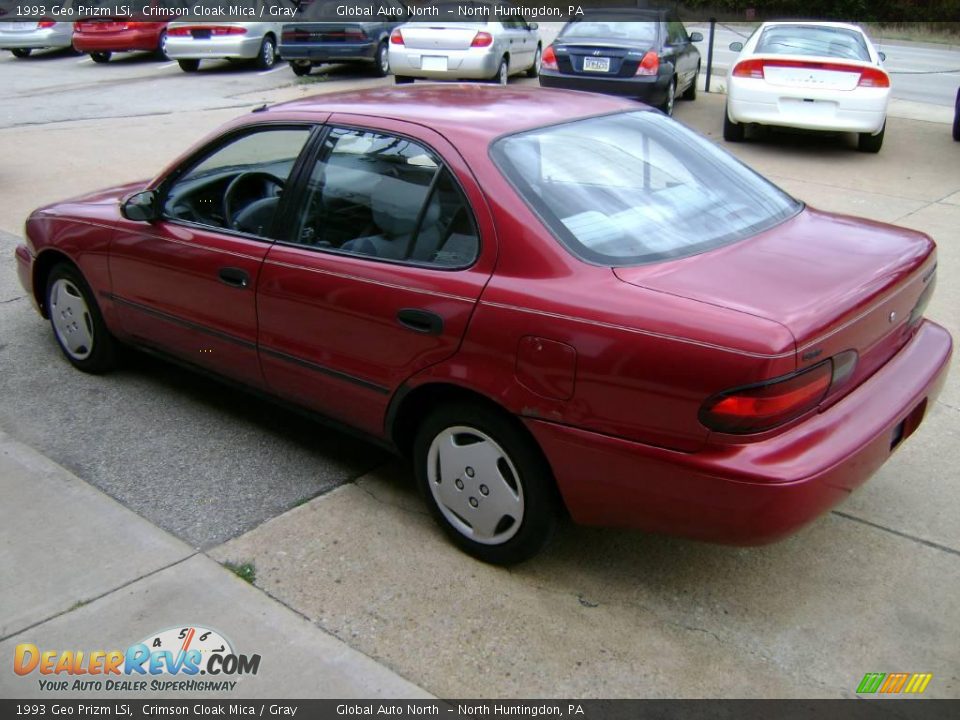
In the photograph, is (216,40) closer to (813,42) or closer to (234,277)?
(813,42)

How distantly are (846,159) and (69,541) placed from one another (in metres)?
9.29

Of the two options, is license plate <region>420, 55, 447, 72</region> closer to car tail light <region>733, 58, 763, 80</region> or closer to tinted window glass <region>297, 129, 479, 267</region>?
car tail light <region>733, 58, 763, 80</region>

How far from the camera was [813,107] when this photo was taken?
10453 mm

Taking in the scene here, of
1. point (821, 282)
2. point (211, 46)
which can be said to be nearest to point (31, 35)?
point (211, 46)

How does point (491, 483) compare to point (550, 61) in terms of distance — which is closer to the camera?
point (491, 483)

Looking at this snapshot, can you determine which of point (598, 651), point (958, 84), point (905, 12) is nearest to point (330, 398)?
point (598, 651)

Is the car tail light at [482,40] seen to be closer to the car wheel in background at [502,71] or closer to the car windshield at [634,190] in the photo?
the car wheel in background at [502,71]

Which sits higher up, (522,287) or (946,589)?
(522,287)

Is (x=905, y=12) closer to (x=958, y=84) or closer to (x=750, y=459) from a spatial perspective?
(x=958, y=84)

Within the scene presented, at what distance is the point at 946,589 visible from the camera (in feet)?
11.2

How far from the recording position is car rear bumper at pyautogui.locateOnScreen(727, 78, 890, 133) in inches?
406

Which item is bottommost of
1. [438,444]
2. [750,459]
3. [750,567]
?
[750,567]

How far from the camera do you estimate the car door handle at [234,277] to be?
4086 mm

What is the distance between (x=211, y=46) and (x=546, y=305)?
1642cm
